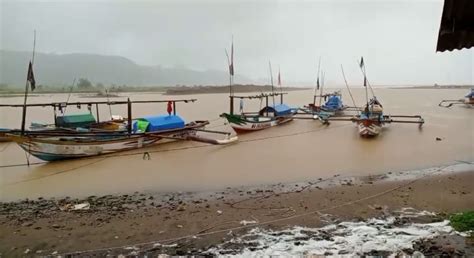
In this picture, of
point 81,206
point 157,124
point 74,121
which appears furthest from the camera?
point 74,121

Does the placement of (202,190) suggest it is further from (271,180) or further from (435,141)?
(435,141)

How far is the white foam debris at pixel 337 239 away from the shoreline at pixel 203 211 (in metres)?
0.33

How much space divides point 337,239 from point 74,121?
15.7 meters

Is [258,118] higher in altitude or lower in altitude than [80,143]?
higher

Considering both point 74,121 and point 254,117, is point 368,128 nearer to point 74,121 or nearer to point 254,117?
point 254,117

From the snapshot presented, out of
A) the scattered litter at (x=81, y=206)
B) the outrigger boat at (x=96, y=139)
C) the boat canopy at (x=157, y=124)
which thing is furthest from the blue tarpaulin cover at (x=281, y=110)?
the scattered litter at (x=81, y=206)

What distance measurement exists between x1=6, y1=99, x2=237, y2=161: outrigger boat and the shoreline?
4.01m

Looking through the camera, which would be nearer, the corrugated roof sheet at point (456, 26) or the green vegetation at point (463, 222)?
the corrugated roof sheet at point (456, 26)

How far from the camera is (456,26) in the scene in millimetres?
5098

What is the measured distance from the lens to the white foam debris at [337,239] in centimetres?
486

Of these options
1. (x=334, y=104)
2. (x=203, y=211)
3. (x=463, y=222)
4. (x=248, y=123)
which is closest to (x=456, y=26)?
(x=463, y=222)

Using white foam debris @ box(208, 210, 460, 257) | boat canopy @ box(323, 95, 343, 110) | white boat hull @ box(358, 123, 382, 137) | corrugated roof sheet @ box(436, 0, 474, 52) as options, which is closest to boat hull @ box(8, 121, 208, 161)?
white foam debris @ box(208, 210, 460, 257)

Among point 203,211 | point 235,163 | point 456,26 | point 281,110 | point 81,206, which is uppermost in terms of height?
point 456,26

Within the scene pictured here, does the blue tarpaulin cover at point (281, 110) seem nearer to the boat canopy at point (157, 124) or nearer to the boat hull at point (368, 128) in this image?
the boat hull at point (368, 128)
